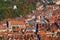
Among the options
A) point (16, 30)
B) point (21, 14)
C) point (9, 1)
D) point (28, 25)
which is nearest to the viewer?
point (16, 30)

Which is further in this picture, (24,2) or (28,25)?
(24,2)

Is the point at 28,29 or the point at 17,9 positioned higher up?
the point at 28,29

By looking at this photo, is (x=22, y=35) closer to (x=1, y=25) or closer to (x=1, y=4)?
(x=1, y=25)

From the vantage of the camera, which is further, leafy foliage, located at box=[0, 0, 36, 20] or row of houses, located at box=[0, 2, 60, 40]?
leafy foliage, located at box=[0, 0, 36, 20]

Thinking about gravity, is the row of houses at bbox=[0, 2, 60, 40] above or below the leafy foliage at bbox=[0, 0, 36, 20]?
above

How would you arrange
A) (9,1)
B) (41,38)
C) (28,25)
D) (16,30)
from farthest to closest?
(9,1) → (28,25) → (16,30) → (41,38)

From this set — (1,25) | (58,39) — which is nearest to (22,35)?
(58,39)

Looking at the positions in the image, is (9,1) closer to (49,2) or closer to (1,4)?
(1,4)

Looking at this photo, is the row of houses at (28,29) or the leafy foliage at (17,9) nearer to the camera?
the row of houses at (28,29)

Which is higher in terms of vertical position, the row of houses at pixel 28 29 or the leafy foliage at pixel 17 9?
the row of houses at pixel 28 29

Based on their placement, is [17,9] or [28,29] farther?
[17,9]
